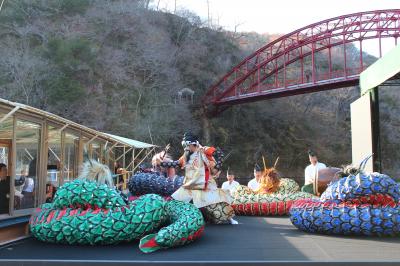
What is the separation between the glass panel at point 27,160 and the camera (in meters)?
6.87

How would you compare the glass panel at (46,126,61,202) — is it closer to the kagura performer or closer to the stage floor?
the stage floor

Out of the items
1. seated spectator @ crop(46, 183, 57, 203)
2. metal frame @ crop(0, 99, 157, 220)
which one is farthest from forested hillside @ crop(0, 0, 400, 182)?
seated spectator @ crop(46, 183, 57, 203)

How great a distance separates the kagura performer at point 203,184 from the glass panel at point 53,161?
2232 millimetres

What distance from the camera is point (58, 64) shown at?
27.5 meters

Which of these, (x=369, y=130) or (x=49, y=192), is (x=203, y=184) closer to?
(x=49, y=192)

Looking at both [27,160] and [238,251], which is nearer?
[238,251]

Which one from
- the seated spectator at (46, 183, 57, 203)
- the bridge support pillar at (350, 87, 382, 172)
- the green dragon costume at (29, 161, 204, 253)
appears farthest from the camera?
the bridge support pillar at (350, 87, 382, 172)

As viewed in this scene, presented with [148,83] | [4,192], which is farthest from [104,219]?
[148,83]

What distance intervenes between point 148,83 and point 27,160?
26.0 meters

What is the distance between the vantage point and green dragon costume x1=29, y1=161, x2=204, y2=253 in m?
5.45

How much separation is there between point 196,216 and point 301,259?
173 centimetres

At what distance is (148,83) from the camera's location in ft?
108

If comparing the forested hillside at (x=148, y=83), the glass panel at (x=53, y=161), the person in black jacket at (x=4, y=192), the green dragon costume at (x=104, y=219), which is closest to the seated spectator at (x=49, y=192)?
the glass panel at (x=53, y=161)

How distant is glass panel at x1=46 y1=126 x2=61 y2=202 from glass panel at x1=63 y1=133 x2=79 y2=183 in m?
0.35
